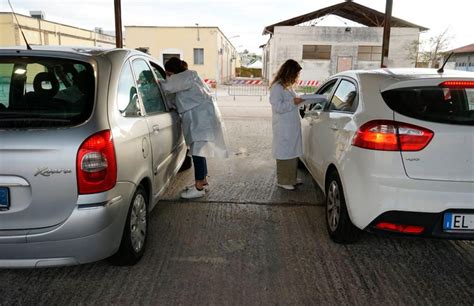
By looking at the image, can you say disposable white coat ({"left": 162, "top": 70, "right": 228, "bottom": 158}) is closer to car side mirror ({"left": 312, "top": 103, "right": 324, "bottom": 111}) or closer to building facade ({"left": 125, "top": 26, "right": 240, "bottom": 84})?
car side mirror ({"left": 312, "top": 103, "right": 324, "bottom": 111})

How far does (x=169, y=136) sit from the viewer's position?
4223mm

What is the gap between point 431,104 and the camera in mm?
3035

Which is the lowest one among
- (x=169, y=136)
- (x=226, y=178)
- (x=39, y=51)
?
(x=226, y=178)

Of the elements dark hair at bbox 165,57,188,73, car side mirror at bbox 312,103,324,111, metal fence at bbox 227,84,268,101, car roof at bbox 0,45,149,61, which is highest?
car roof at bbox 0,45,149,61

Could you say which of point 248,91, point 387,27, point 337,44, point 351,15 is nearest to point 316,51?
point 337,44

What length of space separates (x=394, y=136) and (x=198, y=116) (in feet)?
7.72

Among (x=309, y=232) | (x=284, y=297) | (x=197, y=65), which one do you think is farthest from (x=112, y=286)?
(x=197, y=65)

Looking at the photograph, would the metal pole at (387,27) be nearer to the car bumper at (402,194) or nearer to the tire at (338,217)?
the tire at (338,217)

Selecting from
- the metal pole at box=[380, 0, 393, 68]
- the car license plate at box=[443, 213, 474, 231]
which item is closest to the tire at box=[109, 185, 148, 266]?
the car license plate at box=[443, 213, 474, 231]

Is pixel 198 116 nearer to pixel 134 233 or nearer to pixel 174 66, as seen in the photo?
pixel 174 66

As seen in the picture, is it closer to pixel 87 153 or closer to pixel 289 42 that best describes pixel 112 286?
pixel 87 153

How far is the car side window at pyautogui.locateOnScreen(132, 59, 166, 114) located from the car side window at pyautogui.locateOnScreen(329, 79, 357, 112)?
1.77 m

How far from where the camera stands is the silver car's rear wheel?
10.4 feet

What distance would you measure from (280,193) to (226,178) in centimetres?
98
